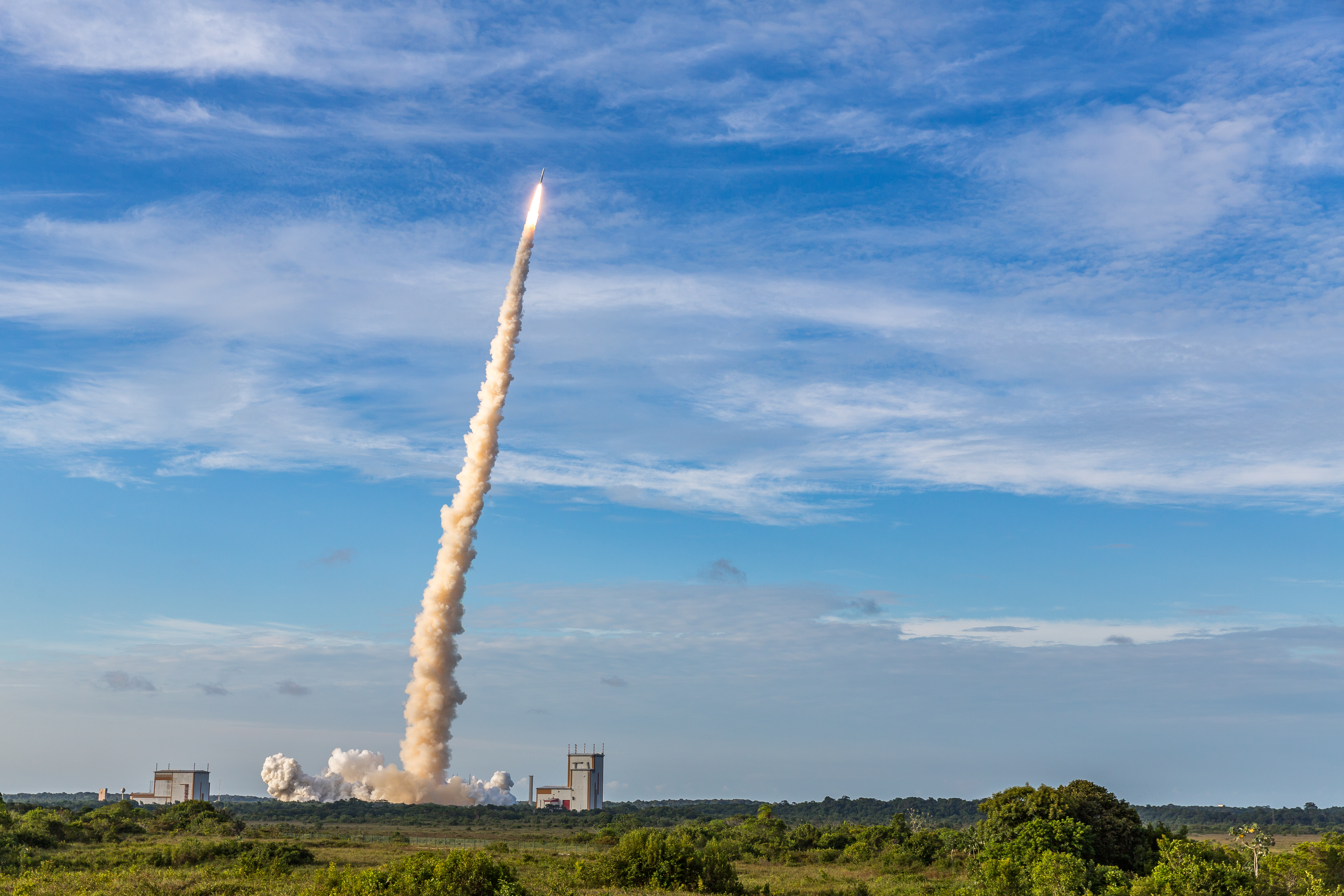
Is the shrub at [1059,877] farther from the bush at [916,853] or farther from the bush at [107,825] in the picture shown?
the bush at [107,825]

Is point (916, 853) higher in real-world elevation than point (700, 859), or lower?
lower

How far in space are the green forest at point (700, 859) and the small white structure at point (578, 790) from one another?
66.1m

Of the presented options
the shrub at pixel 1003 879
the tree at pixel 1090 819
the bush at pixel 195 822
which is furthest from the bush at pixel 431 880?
the bush at pixel 195 822

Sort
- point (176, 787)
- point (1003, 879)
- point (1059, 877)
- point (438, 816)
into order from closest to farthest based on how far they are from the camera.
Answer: point (1059, 877), point (1003, 879), point (438, 816), point (176, 787)

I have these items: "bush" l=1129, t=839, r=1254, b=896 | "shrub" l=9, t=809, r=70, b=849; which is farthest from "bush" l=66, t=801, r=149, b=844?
"bush" l=1129, t=839, r=1254, b=896

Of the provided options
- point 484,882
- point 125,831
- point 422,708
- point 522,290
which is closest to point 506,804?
point 422,708

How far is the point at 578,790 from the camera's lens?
577 ft

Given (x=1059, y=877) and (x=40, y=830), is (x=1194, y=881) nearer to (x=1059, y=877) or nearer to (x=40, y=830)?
(x=1059, y=877)

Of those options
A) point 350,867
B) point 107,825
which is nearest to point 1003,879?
point 350,867

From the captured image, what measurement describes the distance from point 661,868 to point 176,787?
14803 centimetres

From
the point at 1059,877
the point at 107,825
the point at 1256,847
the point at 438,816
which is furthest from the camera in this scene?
the point at 438,816

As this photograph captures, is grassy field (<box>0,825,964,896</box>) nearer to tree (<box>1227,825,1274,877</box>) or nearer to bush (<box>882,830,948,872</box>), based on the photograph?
bush (<box>882,830,948,872</box>)

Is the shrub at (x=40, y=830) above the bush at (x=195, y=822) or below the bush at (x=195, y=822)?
above

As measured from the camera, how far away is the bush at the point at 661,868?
178ft
